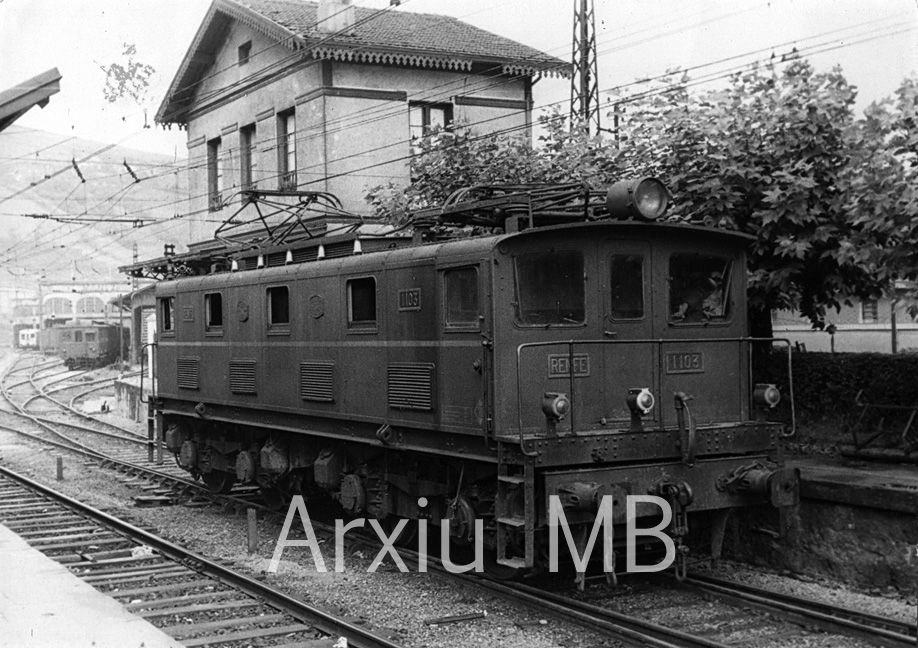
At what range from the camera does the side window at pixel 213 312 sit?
1467 cm

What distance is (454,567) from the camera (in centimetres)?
1038

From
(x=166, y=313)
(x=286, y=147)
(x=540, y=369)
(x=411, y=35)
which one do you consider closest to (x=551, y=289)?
(x=540, y=369)

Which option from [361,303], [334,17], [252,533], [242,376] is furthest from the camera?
[334,17]

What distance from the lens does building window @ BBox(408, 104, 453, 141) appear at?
24566 millimetres

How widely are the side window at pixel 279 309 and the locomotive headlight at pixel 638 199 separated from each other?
4.96 metres

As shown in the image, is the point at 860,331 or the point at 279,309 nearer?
the point at 279,309

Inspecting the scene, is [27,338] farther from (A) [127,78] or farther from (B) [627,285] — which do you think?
(B) [627,285]

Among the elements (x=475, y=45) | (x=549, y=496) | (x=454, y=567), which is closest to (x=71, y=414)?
(x=475, y=45)

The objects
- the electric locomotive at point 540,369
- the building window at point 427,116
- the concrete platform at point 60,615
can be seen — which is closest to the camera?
the concrete platform at point 60,615

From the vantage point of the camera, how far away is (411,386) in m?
10.4

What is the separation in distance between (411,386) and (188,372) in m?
6.42

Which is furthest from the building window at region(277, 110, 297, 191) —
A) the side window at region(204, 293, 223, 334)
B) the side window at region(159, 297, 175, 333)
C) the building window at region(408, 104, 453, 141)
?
the side window at region(204, 293, 223, 334)

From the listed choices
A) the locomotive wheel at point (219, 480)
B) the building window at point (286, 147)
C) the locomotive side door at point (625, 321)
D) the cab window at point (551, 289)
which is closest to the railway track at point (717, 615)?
the locomotive side door at point (625, 321)

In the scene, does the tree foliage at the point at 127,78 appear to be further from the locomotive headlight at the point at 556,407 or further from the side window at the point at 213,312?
the locomotive headlight at the point at 556,407
